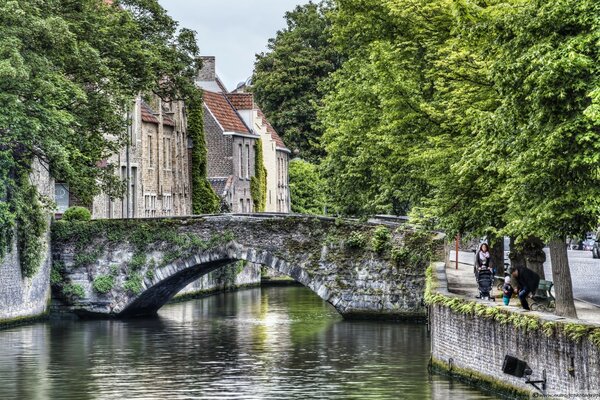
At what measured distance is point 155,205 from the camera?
2318 inches

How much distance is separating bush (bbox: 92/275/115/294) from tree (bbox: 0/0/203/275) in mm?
3137

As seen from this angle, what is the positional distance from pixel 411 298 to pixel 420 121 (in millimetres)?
10942

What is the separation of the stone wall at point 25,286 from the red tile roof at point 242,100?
2878cm

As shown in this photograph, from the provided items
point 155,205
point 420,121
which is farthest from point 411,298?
point 155,205

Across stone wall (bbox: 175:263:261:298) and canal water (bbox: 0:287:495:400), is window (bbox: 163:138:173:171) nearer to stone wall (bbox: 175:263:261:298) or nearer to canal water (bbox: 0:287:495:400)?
stone wall (bbox: 175:263:261:298)

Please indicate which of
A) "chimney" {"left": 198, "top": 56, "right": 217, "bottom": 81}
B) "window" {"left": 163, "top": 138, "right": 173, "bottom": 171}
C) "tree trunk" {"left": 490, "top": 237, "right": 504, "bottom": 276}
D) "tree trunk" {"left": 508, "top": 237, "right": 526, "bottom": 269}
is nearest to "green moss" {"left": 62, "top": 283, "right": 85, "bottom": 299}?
"tree trunk" {"left": 490, "top": 237, "right": 504, "bottom": 276}

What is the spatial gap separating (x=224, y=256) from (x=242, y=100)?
30305 mm

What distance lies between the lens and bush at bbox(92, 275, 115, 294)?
4434 centimetres

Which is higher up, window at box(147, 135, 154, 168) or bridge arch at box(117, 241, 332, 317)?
window at box(147, 135, 154, 168)

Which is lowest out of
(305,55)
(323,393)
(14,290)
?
(323,393)

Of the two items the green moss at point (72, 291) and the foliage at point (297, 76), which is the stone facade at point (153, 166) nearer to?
the green moss at point (72, 291)

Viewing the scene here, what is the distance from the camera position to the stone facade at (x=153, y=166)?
54.4 m

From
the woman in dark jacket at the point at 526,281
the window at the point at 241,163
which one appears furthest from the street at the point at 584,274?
the window at the point at 241,163

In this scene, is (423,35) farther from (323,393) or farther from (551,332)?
(551,332)
